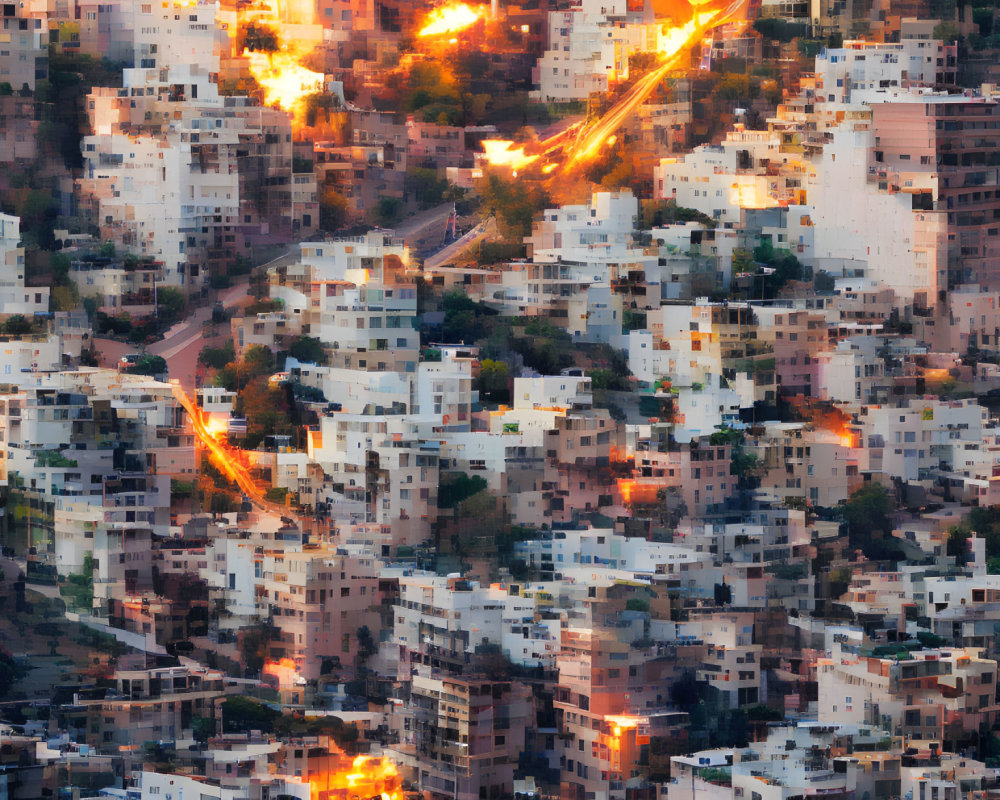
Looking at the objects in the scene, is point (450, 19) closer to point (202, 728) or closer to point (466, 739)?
point (202, 728)

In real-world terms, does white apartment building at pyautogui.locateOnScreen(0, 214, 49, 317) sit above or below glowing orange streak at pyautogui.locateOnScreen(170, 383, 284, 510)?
above

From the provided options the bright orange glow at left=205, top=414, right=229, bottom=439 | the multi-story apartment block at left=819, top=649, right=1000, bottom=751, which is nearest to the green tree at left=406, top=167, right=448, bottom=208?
the bright orange glow at left=205, top=414, right=229, bottom=439

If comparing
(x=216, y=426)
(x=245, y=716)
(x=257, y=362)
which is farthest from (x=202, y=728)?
(x=257, y=362)

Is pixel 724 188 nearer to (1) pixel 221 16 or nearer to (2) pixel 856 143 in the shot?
(2) pixel 856 143

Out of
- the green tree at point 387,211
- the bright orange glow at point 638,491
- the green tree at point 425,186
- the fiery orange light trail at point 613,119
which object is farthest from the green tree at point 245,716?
the fiery orange light trail at point 613,119

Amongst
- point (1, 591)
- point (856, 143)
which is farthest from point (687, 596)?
point (856, 143)

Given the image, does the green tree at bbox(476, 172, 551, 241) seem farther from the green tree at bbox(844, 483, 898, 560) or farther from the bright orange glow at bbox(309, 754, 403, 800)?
the bright orange glow at bbox(309, 754, 403, 800)
